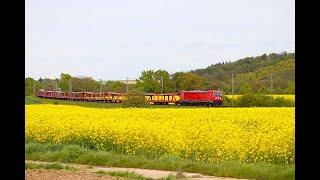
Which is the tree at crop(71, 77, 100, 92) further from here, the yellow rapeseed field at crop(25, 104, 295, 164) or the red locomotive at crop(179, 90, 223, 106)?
the yellow rapeseed field at crop(25, 104, 295, 164)

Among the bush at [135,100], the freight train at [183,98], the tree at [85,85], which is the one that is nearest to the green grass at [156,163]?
the bush at [135,100]

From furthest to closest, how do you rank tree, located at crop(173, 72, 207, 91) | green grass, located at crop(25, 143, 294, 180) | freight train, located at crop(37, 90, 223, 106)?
tree, located at crop(173, 72, 207, 91)
freight train, located at crop(37, 90, 223, 106)
green grass, located at crop(25, 143, 294, 180)

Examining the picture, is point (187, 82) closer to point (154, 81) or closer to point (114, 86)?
point (154, 81)

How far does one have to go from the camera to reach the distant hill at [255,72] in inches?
1981

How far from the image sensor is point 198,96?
39469 millimetres

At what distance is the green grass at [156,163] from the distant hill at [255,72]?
1319 inches

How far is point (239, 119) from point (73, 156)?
25.5 feet

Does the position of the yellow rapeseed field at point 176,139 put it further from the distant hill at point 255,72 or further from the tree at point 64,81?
the tree at point 64,81

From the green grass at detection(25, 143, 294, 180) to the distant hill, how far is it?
33.5 meters

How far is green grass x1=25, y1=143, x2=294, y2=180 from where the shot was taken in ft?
30.4

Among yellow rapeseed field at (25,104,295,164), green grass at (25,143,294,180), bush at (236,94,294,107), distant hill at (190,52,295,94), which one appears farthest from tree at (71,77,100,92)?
green grass at (25,143,294,180)
